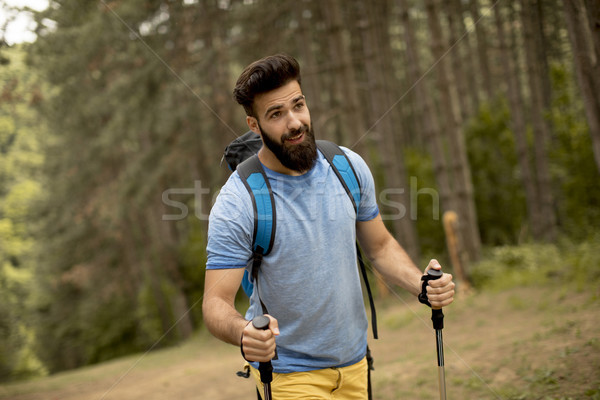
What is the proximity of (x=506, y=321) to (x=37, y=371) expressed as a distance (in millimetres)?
14579

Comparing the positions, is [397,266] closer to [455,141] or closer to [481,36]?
[455,141]

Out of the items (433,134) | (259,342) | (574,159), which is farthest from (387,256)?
(574,159)

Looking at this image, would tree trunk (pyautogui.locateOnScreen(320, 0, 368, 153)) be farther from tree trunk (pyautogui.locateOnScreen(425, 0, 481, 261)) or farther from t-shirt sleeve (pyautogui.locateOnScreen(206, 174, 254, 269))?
t-shirt sleeve (pyautogui.locateOnScreen(206, 174, 254, 269))

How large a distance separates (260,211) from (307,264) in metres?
0.37

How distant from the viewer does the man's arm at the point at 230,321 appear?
2.33 metres

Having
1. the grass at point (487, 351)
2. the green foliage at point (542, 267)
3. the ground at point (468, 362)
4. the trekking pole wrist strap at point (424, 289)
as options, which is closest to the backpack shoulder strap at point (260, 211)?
the trekking pole wrist strap at point (424, 289)

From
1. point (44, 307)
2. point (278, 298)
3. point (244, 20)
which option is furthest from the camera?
point (44, 307)

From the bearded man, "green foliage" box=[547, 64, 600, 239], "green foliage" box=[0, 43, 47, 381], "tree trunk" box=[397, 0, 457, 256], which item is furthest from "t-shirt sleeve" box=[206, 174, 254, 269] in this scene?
"green foliage" box=[547, 64, 600, 239]

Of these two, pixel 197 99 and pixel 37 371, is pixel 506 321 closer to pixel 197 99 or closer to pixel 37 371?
pixel 197 99

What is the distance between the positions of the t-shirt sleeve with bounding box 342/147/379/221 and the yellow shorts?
33.3 inches

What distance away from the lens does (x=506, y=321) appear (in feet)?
28.3

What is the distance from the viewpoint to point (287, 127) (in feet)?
9.52

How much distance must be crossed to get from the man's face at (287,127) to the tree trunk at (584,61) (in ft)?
10.3

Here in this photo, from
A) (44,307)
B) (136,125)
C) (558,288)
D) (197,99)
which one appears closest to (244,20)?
(197,99)
